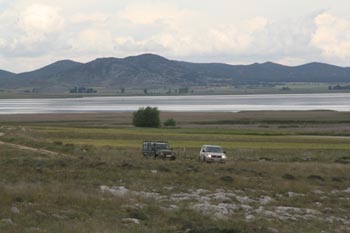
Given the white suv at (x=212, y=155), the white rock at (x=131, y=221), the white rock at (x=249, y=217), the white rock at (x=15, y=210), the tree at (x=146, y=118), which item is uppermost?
the white rock at (x=15, y=210)

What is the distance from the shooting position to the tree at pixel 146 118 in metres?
121

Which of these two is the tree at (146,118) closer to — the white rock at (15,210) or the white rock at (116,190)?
the white rock at (116,190)

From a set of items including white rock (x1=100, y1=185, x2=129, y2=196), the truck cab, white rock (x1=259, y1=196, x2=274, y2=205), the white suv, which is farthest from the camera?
the truck cab

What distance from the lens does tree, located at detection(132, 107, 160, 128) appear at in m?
121

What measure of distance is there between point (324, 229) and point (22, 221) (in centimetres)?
972

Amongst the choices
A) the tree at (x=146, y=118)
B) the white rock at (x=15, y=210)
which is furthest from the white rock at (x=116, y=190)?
the tree at (x=146, y=118)

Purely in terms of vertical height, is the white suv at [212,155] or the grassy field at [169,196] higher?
the grassy field at [169,196]

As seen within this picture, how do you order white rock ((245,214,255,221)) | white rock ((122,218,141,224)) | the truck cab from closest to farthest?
white rock ((122,218,141,224)) → white rock ((245,214,255,221)) → the truck cab

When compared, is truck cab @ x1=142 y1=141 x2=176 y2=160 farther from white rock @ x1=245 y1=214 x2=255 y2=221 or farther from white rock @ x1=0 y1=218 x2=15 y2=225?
white rock @ x1=0 y1=218 x2=15 y2=225

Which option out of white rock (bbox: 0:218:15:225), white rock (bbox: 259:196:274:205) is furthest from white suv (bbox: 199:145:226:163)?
white rock (bbox: 0:218:15:225)

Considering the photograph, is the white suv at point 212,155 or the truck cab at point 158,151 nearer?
the white suv at point 212,155

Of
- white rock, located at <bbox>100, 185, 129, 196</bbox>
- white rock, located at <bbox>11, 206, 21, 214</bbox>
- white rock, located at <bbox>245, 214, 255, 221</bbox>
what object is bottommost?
white rock, located at <bbox>245, 214, 255, 221</bbox>

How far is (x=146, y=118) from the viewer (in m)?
121

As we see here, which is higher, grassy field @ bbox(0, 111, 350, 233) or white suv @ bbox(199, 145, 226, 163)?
grassy field @ bbox(0, 111, 350, 233)
